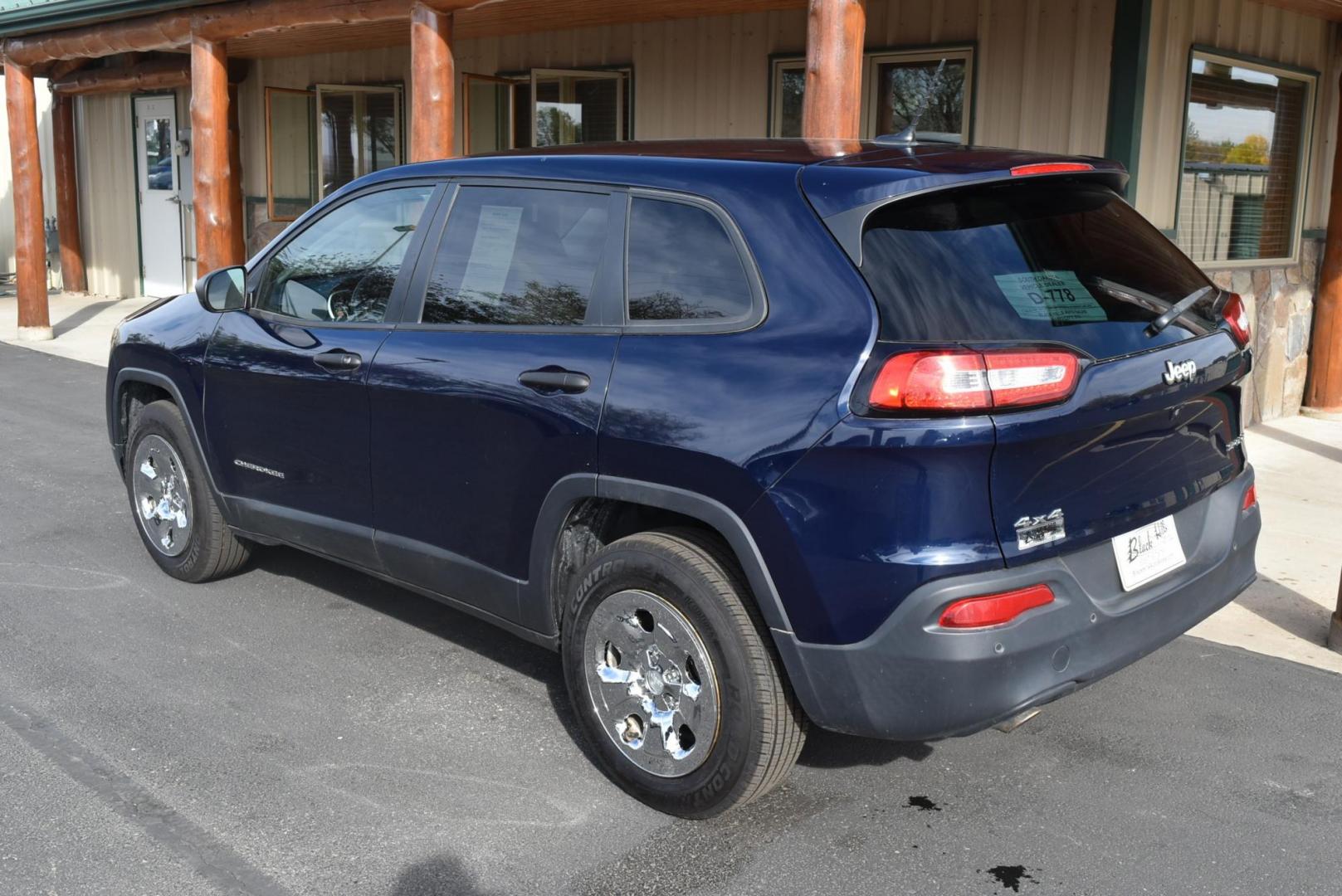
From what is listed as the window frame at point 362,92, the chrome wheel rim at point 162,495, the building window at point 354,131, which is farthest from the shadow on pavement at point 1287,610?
the building window at point 354,131

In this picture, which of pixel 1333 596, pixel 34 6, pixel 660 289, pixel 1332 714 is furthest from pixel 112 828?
pixel 34 6

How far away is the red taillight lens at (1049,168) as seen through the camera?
334 cm

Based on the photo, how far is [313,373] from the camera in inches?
176

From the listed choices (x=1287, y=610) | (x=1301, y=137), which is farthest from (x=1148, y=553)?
(x=1301, y=137)

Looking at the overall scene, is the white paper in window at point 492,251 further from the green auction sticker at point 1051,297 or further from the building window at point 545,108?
the building window at point 545,108

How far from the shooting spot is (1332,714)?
427cm

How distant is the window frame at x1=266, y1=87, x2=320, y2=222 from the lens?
14227 millimetres

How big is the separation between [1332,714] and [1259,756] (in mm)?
503

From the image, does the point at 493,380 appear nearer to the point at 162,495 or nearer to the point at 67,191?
the point at 162,495

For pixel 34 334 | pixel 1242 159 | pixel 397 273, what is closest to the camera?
pixel 397 273

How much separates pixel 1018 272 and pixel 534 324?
4.59ft

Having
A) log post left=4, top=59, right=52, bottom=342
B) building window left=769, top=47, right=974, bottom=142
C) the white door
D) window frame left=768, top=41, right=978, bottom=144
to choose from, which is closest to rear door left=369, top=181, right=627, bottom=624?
window frame left=768, top=41, right=978, bottom=144

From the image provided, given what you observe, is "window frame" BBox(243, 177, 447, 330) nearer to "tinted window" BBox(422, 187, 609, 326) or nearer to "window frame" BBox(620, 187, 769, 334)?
"tinted window" BBox(422, 187, 609, 326)

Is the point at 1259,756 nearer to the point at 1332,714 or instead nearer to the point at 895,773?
the point at 1332,714
